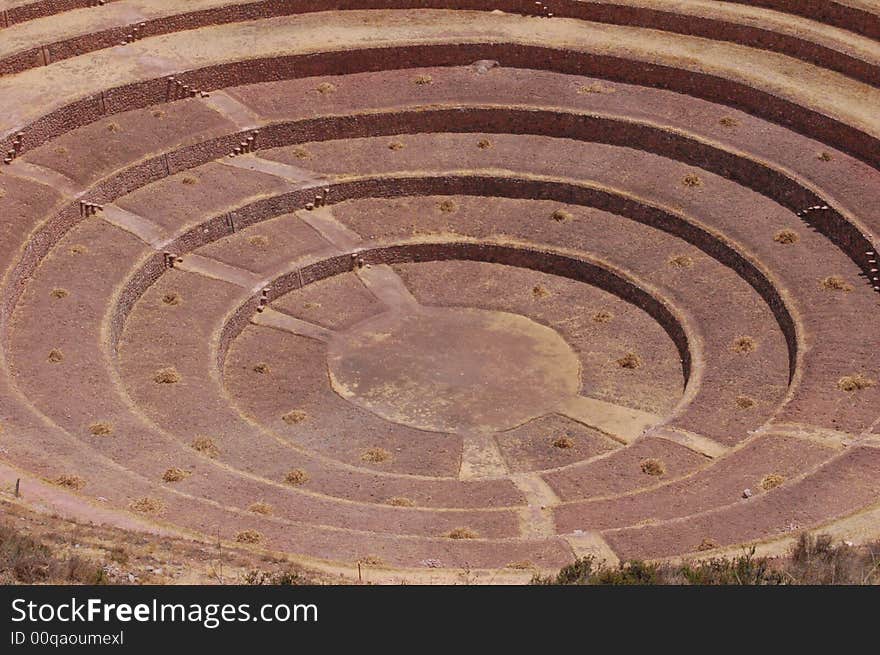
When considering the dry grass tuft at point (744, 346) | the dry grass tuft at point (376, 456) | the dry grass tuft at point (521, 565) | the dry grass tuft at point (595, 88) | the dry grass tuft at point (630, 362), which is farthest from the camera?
the dry grass tuft at point (595, 88)

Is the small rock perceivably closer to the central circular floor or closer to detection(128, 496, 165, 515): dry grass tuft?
the central circular floor

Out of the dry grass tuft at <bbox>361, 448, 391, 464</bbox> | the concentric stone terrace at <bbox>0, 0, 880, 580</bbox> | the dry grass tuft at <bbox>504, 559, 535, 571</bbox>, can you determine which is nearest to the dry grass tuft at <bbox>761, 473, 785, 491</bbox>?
the concentric stone terrace at <bbox>0, 0, 880, 580</bbox>

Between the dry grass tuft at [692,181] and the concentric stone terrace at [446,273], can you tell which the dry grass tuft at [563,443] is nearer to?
the concentric stone terrace at [446,273]

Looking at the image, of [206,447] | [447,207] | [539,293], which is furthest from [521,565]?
[447,207]

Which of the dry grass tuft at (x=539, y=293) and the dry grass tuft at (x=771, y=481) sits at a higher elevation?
the dry grass tuft at (x=539, y=293)

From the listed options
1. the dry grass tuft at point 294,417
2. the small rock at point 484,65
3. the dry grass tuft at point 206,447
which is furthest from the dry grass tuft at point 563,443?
the small rock at point 484,65

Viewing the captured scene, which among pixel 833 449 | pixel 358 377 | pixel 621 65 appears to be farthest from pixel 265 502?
pixel 621 65

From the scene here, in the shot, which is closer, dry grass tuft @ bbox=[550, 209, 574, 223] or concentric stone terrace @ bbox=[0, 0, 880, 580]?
concentric stone terrace @ bbox=[0, 0, 880, 580]

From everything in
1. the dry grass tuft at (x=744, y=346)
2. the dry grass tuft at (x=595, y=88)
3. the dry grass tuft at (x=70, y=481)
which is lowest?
the dry grass tuft at (x=70, y=481)
